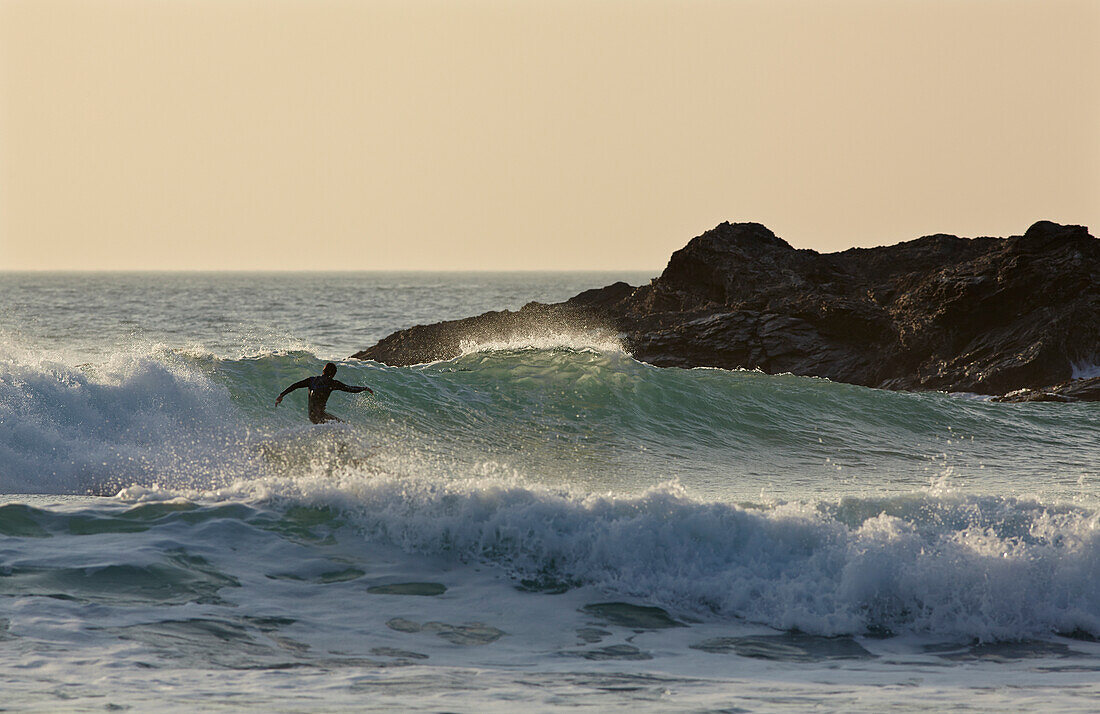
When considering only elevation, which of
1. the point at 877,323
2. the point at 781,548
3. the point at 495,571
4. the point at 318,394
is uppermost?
the point at 877,323

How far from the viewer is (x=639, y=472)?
1603 cm

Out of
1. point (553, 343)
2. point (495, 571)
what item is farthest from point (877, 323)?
point (495, 571)

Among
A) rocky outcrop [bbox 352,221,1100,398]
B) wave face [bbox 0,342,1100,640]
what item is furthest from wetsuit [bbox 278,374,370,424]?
rocky outcrop [bbox 352,221,1100,398]

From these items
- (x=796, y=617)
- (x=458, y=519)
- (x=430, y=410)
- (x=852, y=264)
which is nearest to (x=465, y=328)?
(x=430, y=410)

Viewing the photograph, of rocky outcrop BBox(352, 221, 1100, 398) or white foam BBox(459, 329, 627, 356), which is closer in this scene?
white foam BBox(459, 329, 627, 356)

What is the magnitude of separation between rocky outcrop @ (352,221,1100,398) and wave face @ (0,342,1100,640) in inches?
146

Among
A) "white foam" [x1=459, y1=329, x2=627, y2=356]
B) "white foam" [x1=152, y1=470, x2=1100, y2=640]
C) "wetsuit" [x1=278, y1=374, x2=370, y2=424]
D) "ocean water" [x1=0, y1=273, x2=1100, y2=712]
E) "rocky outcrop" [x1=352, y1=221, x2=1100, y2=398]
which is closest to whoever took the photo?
"ocean water" [x1=0, y1=273, x2=1100, y2=712]

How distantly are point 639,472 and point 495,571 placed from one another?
6620 millimetres

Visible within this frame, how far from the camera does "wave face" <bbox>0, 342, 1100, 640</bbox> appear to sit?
9.16 meters

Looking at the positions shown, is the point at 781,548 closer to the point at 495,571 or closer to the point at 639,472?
the point at 495,571

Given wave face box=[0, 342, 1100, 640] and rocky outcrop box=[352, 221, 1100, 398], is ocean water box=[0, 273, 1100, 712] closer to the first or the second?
wave face box=[0, 342, 1100, 640]

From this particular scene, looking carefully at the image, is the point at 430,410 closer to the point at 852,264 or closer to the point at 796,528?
the point at 796,528

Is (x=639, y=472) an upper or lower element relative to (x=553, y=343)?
lower

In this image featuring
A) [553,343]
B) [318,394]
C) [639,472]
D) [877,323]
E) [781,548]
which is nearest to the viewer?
[781,548]
